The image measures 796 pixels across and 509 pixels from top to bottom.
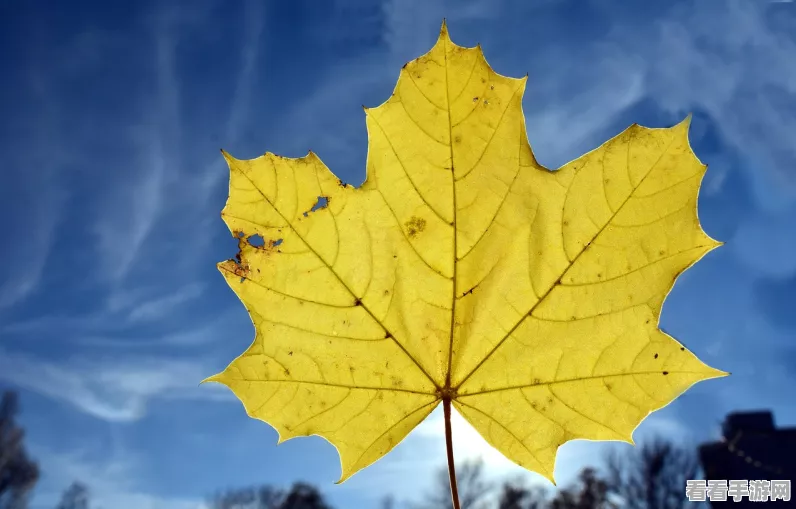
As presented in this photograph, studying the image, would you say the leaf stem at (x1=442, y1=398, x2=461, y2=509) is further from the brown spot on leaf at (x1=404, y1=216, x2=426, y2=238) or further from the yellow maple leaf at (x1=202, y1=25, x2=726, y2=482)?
the brown spot on leaf at (x1=404, y1=216, x2=426, y2=238)

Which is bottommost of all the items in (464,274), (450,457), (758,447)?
(450,457)

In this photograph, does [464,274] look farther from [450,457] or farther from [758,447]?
[758,447]

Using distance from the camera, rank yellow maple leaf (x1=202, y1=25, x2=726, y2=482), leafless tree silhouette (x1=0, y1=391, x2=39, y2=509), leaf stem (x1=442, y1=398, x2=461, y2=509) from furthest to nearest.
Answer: leafless tree silhouette (x1=0, y1=391, x2=39, y2=509) < yellow maple leaf (x1=202, y1=25, x2=726, y2=482) < leaf stem (x1=442, y1=398, x2=461, y2=509)

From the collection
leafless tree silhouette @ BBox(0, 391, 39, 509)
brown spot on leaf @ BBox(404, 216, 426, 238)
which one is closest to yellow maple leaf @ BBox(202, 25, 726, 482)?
brown spot on leaf @ BBox(404, 216, 426, 238)

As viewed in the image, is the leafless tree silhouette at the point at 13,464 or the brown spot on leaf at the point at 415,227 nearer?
the brown spot on leaf at the point at 415,227

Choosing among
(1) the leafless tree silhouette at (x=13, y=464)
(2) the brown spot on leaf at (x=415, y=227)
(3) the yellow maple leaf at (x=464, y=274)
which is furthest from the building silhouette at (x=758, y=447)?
(1) the leafless tree silhouette at (x=13, y=464)

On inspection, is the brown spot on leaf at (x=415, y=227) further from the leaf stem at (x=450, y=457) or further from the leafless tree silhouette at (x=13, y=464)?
the leafless tree silhouette at (x=13, y=464)

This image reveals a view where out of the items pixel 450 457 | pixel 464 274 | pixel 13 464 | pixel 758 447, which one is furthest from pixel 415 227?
pixel 13 464

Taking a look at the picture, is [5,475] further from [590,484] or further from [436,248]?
[436,248]
